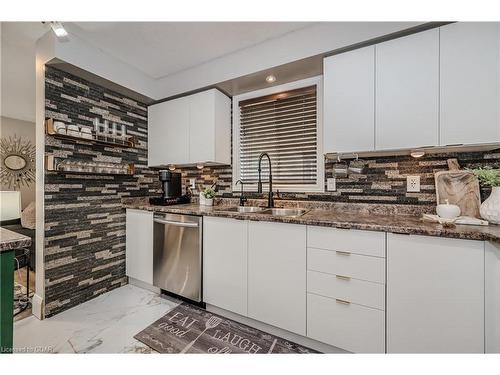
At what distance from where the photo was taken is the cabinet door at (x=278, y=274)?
146cm

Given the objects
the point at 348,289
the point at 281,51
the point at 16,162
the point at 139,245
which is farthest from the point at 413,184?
Result: the point at 16,162

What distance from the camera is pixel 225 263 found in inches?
69.1

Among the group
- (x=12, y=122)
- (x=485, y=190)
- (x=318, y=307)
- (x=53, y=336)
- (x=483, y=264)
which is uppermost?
(x=12, y=122)

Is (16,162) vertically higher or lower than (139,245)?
higher

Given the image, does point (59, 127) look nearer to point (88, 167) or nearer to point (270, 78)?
point (88, 167)

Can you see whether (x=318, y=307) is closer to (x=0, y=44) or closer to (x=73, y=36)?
(x=73, y=36)

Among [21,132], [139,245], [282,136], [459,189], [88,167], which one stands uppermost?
[21,132]

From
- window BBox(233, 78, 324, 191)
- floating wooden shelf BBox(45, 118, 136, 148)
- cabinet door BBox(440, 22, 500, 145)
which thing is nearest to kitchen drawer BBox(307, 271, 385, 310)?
window BBox(233, 78, 324, 191)

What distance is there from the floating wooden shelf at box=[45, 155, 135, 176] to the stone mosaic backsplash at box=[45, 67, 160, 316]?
0.10 meters

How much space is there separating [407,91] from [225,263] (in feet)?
5.91

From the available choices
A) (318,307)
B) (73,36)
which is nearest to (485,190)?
(318,307)

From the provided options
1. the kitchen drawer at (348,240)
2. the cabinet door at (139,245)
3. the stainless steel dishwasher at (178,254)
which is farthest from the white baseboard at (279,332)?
the cabinet door at (139,245)
